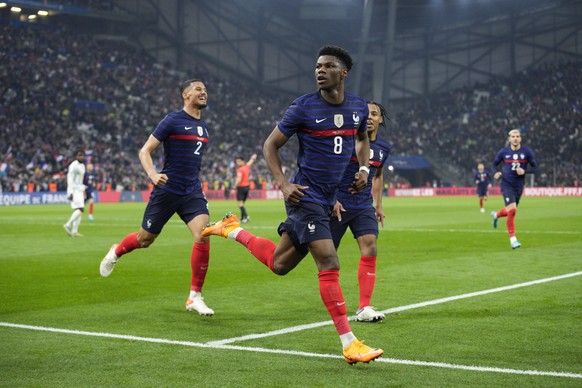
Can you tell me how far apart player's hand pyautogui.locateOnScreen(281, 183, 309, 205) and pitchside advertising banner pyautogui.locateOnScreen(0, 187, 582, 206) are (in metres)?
45.7

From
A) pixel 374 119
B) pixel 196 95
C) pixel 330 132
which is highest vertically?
pixel 196 95

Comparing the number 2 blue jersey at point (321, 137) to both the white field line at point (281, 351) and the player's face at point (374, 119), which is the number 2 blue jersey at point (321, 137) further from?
the player's face at point (374, 119)

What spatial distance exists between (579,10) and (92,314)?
239ft

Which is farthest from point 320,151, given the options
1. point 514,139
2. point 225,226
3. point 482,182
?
point 482,182

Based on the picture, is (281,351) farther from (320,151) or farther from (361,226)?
(361,226)

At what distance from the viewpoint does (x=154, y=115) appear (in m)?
63.8

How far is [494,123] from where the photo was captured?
73.6 metres

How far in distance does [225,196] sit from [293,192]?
5199 cm

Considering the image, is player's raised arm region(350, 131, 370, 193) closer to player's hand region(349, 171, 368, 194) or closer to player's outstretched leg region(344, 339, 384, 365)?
player's hand region(349, 171, 368, 194)

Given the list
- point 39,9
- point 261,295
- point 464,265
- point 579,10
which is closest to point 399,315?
point 261,295

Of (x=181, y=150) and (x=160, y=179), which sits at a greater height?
(x=181, y=150)

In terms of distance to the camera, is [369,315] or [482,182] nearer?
[369,315]

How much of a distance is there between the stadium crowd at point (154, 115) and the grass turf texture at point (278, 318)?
125 ft

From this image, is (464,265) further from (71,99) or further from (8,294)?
(71,99)
